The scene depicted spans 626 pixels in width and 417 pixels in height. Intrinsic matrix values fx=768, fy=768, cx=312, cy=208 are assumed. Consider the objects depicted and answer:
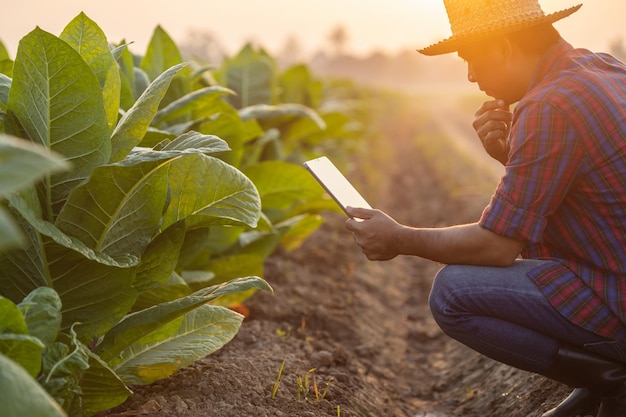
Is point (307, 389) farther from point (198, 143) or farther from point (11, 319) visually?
point (11, 319)

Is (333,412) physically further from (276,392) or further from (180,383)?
(180,383)

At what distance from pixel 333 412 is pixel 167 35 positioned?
2.16m

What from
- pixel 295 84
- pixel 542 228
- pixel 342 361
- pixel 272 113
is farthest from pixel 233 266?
pixel 295 84

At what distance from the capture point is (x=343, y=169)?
24.5 ft

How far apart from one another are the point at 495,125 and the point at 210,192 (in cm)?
106

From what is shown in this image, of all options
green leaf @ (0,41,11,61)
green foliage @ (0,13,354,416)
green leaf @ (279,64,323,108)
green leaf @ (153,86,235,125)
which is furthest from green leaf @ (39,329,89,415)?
green leaf @ (279,64,323,108)

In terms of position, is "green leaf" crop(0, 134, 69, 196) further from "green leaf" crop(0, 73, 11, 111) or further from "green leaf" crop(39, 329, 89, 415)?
"green leaf" crop(0, 73, 11, 111)

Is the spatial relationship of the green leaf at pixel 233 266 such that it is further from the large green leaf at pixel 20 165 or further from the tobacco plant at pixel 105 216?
the large green leaf at pixel 20 165

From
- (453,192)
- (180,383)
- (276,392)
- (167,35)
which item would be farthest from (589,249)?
(453,192)

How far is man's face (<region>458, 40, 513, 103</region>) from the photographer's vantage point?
2.39 m

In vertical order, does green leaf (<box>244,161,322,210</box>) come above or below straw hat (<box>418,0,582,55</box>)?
below

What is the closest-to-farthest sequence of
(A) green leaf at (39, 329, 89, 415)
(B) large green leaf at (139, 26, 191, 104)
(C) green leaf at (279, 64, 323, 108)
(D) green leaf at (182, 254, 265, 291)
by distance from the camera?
(A) green leaf at (39, 329, 89, 415)
(D) green leaf at (182, 254, 265, 291)
(B) large green leaf at (139, 26, 191, 104)
(C) green leaf at (279, 64, 323, 108)

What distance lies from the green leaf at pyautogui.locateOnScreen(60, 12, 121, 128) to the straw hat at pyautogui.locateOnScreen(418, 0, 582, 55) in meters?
1.06

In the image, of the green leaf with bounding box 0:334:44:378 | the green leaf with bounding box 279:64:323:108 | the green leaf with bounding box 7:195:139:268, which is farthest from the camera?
the green leaf with bounding box 279:64:323:108
